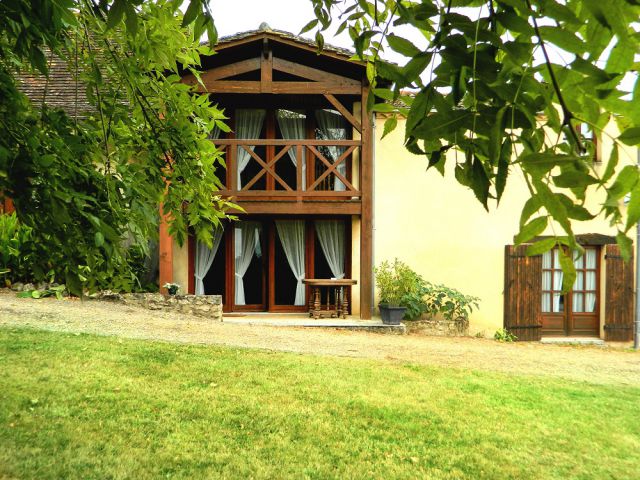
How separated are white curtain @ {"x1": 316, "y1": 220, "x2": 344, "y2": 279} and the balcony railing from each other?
0.66m

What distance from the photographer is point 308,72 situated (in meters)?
9.16

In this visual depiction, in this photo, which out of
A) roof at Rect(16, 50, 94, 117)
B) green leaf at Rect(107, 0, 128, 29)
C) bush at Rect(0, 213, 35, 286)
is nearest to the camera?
green leaf at Rect(107, 0, 128, 29)

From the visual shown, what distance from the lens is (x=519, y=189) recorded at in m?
9.78

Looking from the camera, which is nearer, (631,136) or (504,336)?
(631,136)

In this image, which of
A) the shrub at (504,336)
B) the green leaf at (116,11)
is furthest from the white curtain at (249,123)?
the green leaf at (116,11)

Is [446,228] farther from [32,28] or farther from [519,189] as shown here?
[32,28]

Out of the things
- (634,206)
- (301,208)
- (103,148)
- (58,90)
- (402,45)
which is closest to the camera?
(634,206)

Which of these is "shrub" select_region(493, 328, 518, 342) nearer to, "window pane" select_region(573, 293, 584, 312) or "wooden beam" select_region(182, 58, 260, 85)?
"window pane" select_region(573, 293, 584, 312)

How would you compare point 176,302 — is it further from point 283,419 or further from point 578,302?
point 578,302

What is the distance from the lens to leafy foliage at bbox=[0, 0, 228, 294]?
166 cm

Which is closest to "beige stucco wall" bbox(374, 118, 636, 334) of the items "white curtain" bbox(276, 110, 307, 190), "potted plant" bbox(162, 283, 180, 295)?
"white curtain" bbox(276, 110, 307, 190)

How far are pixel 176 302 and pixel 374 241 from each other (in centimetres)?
402

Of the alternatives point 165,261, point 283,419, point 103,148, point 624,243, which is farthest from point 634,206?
point 165,261

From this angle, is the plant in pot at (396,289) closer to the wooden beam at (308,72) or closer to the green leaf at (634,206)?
the wooden beam at (308,72)
